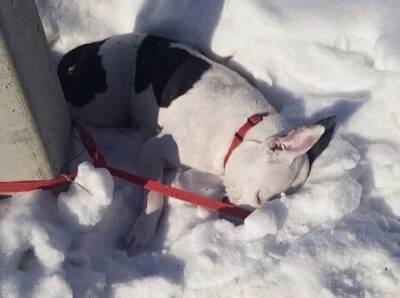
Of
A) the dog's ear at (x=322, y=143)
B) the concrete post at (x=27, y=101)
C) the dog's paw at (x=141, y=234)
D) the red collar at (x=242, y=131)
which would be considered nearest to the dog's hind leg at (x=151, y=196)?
the dog's paw at (x=141, y=234)

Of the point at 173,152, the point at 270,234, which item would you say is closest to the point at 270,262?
the point at 270,234

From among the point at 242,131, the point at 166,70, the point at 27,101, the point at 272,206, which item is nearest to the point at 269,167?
the point at 272,206

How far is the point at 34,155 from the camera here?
3090mm

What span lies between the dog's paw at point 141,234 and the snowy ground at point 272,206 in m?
0.06

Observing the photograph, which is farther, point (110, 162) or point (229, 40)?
point (229, 40)

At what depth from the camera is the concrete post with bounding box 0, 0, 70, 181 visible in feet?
8.91

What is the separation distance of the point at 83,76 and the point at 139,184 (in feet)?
3.52

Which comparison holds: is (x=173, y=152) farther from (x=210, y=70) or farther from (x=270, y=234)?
(x=270, y=234)

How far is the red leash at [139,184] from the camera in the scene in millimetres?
3166

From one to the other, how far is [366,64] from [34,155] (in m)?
2.16

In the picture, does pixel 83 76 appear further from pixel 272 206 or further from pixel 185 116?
pixel 272 206

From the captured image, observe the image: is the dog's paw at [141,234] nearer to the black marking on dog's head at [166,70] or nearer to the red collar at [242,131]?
the red collar at [242,131]

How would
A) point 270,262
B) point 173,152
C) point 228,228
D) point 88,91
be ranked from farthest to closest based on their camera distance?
point 88,91
point 173,152
point 228,228
point 270,262

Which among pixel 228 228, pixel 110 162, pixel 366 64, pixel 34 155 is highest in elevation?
pixel 366 64
